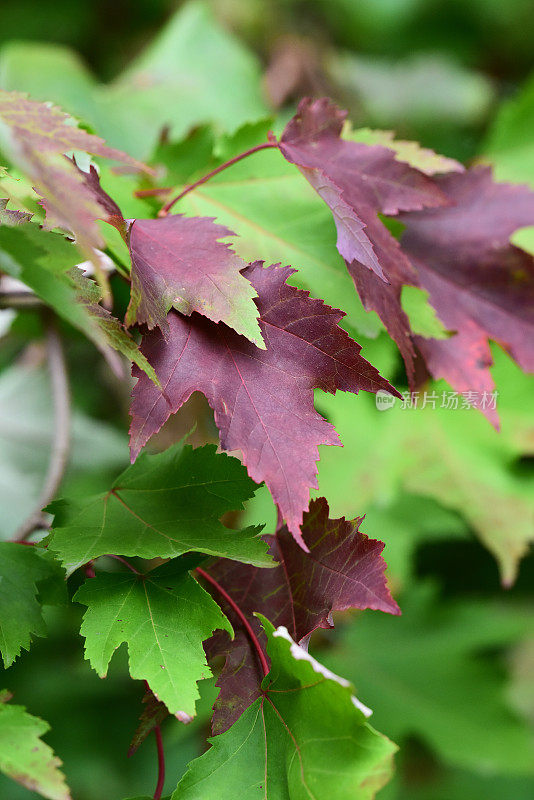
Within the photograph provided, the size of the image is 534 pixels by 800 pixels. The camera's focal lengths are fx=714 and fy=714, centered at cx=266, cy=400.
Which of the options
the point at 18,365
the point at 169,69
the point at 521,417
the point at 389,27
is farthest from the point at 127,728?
the point at 389,27

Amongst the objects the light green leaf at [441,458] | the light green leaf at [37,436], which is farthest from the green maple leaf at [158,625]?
the light green leaf at [37,436]

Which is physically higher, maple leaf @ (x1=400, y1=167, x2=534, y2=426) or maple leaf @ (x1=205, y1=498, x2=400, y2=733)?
maple leaf @ (x1=400, y1=167, x2=534, y2=426)

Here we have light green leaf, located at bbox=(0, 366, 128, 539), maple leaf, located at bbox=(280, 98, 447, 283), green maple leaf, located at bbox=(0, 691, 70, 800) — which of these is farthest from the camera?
light green leaf, located at bbox=(0, 366, 128, 539)

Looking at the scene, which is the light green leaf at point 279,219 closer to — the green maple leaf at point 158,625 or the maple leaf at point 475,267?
the maple leaf at point 475,267

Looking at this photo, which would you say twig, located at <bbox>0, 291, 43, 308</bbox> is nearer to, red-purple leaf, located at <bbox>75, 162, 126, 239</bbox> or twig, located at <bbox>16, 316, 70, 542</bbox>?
twig, located at <bbox>16, 316, 70, 542</bbox>

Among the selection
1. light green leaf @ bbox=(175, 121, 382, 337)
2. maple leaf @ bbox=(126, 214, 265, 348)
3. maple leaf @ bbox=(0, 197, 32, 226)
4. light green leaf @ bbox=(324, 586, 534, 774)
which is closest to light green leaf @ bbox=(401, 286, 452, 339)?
light green leaf @ bbox=(175, 121, 382, 337)

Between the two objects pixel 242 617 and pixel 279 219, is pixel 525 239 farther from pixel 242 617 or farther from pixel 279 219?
pixel 242 617

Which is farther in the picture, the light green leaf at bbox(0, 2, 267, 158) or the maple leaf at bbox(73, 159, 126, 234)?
the light green leaf at bbox(0, 2, 267, 158)
